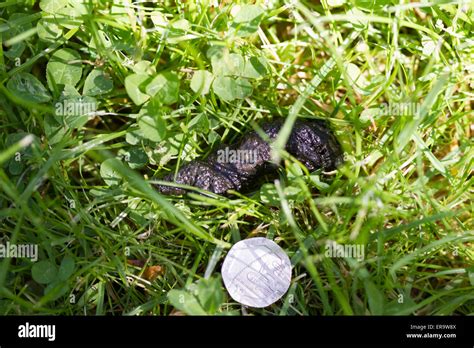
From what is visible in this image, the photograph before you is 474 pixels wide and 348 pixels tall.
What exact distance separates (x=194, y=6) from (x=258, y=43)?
0.47 metres

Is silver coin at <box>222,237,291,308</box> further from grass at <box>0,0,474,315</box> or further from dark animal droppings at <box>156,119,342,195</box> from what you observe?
dark animal droppings at <box>156,119,342,195</box>

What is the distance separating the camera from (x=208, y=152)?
3.21m

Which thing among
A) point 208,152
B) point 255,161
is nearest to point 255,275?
point 255,161

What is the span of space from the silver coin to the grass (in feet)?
0.21

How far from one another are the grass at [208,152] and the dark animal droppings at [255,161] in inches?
2.9

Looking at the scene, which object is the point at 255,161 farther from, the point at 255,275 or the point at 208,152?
the point at 255,275

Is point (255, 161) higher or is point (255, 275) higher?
point (255, 161)

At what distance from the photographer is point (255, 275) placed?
9.73 feet

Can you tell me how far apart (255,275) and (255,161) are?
2.08 ft

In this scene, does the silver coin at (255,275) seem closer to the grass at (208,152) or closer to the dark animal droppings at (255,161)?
the grass at (208,152)

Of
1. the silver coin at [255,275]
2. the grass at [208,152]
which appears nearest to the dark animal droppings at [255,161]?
the grass at [208,152]

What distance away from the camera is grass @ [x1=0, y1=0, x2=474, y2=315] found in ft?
9.60

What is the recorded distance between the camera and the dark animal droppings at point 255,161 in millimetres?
3096

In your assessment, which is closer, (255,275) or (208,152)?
(255,275)
